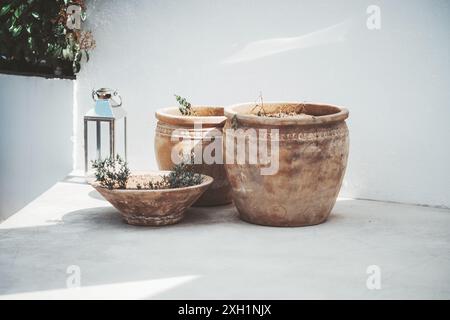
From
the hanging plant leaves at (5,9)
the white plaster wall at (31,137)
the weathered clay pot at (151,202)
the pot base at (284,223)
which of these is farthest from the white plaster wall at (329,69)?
the weathered clay pot at (151,202)

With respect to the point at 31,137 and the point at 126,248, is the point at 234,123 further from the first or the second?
the point at 31,137

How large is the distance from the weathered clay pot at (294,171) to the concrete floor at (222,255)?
11 cm

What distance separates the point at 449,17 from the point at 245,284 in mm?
2720

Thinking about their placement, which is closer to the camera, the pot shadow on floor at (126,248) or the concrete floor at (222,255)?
the concrete floor at (222,255)

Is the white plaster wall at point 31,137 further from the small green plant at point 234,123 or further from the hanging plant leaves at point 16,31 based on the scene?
the small green plant at point 234,123

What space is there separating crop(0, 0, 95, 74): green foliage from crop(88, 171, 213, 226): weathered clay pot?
167 centimetres

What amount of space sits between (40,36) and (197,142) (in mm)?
1863

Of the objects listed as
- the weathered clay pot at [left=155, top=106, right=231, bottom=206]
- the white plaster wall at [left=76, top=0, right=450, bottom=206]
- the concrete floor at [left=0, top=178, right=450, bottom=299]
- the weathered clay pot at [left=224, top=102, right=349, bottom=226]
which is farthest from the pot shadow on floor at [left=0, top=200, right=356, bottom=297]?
the white plaster wall at [left=76, top=0, right=450, bottom=206]

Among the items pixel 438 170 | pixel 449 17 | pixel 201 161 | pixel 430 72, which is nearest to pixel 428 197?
pixel 438 170

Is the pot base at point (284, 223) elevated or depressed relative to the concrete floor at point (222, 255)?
elevated

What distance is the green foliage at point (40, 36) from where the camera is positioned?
5520 mm

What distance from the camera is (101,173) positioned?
4707 millimetres

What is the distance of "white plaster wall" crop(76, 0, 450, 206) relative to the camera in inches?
202
